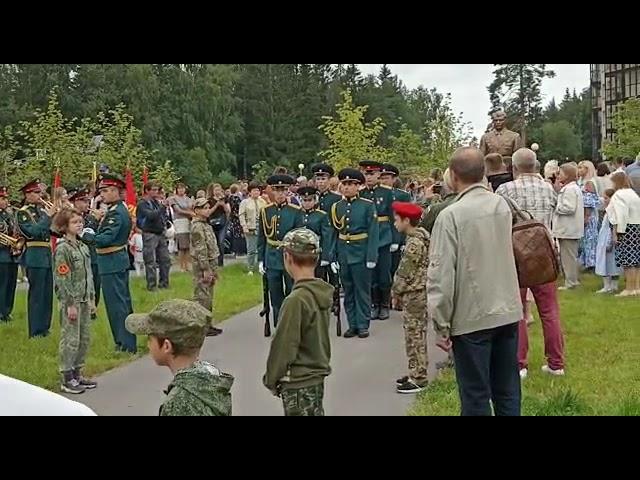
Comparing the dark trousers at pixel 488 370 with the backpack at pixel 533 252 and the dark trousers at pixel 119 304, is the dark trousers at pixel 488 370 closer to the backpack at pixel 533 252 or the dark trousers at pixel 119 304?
the backpack at pixel 533 252

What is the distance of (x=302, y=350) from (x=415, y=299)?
3.12m

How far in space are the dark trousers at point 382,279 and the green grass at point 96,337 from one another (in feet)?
7.43

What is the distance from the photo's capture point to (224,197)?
74.3 ft

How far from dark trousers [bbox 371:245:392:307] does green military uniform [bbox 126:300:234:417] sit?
7900 mm

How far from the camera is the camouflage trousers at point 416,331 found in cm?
779

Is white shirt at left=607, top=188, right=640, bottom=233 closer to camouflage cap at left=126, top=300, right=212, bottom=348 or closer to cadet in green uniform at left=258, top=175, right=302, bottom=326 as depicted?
cadet in green uniform at left=258, top=175, right=302, bottom=326

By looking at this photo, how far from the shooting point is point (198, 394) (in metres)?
3.59

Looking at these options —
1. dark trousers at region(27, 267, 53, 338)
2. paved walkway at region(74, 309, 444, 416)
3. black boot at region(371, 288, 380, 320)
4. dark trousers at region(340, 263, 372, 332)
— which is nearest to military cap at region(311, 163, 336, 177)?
black boot at region(371, 288, 380, 320)

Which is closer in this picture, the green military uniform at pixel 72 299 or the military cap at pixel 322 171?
the green military uniform at pixel 72 299

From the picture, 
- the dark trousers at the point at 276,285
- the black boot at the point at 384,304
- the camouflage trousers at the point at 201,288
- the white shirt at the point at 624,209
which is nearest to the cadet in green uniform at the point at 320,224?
the dark trousers at the point at 276,285

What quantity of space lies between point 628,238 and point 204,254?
619 centimetres

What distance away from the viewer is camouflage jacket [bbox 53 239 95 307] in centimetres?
839

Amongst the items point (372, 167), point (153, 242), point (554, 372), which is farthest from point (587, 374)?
point (153, 242)

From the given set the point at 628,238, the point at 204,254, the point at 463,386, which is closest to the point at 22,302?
the point at 204,254
